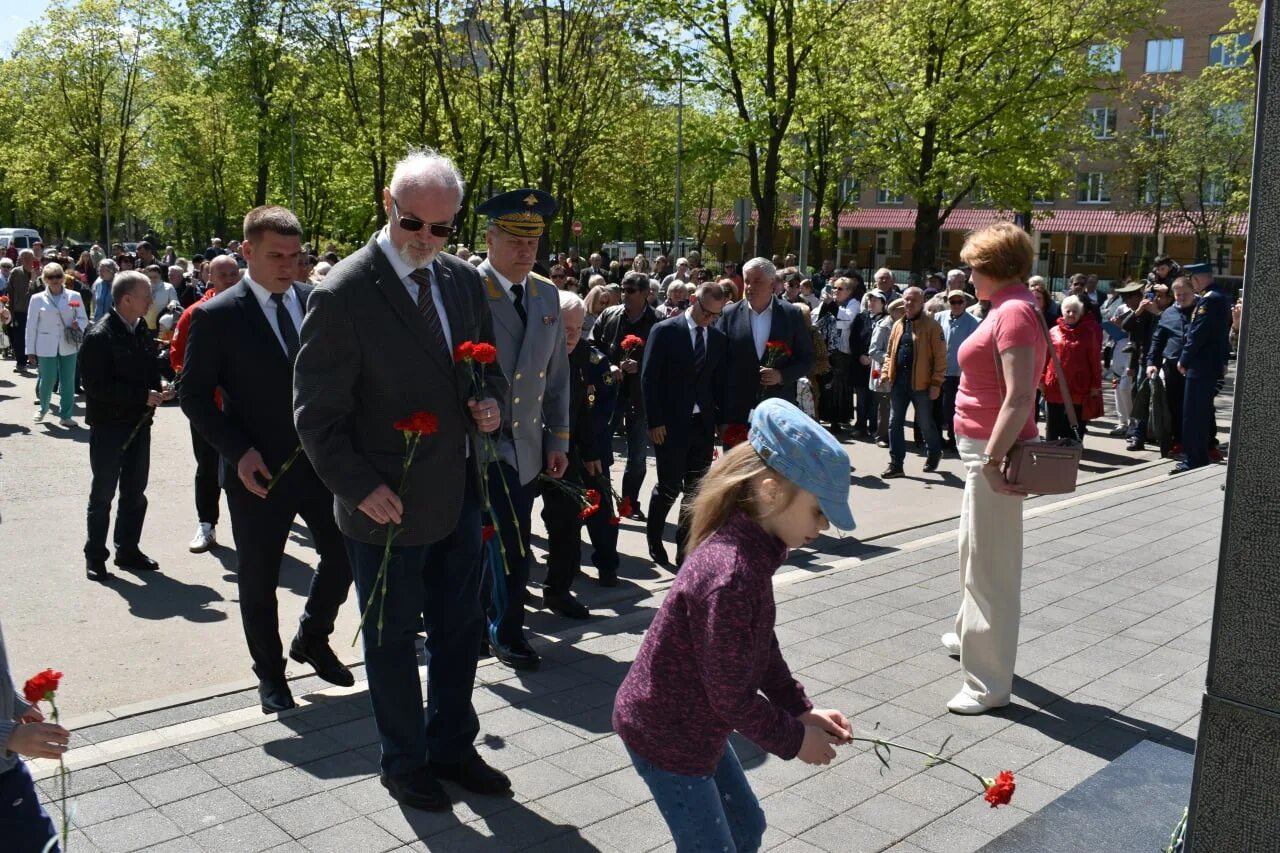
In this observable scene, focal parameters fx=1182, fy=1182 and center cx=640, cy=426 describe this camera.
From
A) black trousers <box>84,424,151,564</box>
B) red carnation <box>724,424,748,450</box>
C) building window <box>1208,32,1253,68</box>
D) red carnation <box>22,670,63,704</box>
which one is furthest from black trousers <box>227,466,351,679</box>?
building window <box>1208,32,1253,68</box>

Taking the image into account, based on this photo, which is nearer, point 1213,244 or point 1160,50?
point 1213,244

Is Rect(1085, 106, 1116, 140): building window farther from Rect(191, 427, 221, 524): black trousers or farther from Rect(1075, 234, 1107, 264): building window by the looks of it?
Rect(191, 427, 221, 524): black trousers

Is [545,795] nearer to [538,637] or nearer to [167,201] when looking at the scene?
[538,637]

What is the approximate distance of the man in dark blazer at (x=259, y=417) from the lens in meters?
5.12

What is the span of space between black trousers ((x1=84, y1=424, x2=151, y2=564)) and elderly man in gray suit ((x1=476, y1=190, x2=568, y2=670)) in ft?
11.0

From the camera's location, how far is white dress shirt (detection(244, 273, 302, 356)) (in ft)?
17.4

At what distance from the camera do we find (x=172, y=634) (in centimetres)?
656

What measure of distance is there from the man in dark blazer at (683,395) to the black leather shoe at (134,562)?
3.41 m

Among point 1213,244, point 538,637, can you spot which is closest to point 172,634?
point 538,637

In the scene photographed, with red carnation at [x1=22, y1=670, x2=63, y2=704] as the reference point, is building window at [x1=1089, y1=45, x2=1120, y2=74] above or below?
above

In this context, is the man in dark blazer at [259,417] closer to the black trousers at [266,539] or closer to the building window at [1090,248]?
the black trousers at [266,539]

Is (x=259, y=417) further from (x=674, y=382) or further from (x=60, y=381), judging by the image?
(x=60, y=381)

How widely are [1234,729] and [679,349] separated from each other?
5559 millimetres

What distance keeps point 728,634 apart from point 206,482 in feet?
22.4
